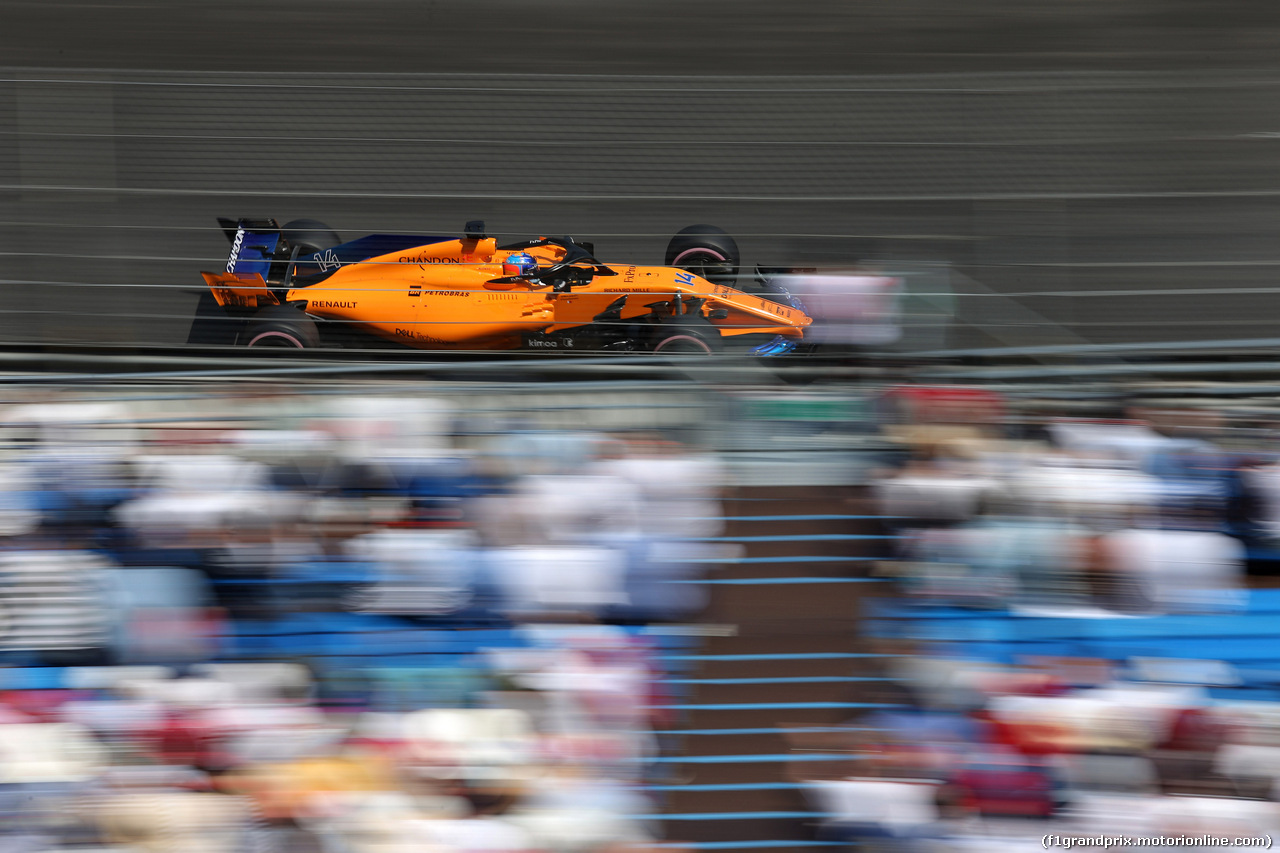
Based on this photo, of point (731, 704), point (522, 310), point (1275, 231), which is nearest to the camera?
point (1275, 231)

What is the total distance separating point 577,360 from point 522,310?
222mm

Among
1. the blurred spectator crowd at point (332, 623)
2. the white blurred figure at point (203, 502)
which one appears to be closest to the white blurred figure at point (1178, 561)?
the blurred spectator crowd at point (332, 623)

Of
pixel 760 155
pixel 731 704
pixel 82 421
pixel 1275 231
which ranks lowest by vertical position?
pixel 731 704

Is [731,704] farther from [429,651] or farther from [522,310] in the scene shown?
[522,310]

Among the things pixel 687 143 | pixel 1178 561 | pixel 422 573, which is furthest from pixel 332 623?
pixel 1178 561

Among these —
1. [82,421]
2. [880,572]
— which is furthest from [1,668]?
[880,572]

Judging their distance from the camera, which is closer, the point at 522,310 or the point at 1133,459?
the point at 1133,459

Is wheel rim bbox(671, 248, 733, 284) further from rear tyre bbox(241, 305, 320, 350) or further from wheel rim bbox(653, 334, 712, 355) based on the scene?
rear tyre bbox(241, 305, 320, 350)

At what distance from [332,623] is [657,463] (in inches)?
18.3

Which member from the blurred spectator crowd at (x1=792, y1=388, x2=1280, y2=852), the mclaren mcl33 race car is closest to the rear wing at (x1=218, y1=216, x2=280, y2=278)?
the mclaren mcl33 race car

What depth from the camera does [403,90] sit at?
4.16ft

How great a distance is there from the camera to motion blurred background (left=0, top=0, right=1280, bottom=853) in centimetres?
128

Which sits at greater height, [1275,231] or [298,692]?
[1275,231]

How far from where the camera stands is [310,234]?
1.58 m
